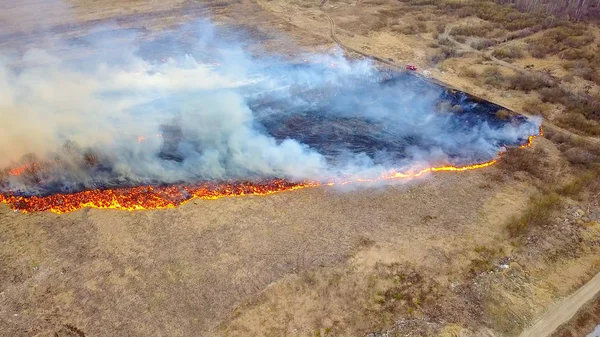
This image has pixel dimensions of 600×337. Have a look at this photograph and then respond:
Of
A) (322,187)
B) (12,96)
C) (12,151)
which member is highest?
(12,96)

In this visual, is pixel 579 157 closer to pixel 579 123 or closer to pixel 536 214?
pixel 579 123

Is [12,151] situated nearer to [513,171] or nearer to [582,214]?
[513,171]

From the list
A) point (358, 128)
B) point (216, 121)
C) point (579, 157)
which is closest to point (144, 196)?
point (216, 121)

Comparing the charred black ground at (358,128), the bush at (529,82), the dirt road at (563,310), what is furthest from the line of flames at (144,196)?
the bush at (529,82)

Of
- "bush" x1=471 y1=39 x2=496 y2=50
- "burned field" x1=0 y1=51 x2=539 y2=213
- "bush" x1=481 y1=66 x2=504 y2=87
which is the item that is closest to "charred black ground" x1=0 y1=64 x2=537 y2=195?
"burned field" x1=0 y1=51 x2=539 y2=213

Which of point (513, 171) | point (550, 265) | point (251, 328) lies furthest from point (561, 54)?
point (251, 328)

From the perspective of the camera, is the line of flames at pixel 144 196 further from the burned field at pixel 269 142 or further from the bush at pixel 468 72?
the bush at pixel 468 72
